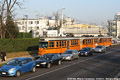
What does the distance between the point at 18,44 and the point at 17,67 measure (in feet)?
86.1

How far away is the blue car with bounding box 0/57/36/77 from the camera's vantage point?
638 inches

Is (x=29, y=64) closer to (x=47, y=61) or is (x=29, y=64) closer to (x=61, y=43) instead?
(x=47, y=61)

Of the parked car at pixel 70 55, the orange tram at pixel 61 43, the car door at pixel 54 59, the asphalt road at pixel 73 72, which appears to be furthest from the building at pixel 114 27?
the asphalt road at pixel 73 72

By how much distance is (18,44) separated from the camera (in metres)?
42.4

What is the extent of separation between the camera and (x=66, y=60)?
29.1 meters

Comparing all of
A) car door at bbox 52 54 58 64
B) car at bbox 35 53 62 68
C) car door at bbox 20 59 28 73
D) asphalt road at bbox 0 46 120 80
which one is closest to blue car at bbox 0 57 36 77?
car door at bbox 20 59 28 73

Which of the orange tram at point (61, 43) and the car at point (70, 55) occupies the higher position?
the orange tram at point (61, 43)

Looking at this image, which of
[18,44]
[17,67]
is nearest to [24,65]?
[17,67]

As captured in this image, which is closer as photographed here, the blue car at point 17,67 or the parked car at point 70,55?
the blue car at point 17,67

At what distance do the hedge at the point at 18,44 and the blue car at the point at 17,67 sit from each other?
1973 cm

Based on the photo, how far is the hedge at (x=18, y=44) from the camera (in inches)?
1501

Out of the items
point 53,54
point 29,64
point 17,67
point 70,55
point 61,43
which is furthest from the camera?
point 61,43

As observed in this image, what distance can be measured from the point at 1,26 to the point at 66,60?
17.8m

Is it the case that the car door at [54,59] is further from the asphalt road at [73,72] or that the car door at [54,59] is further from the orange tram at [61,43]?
the orange tram at [61,43]
